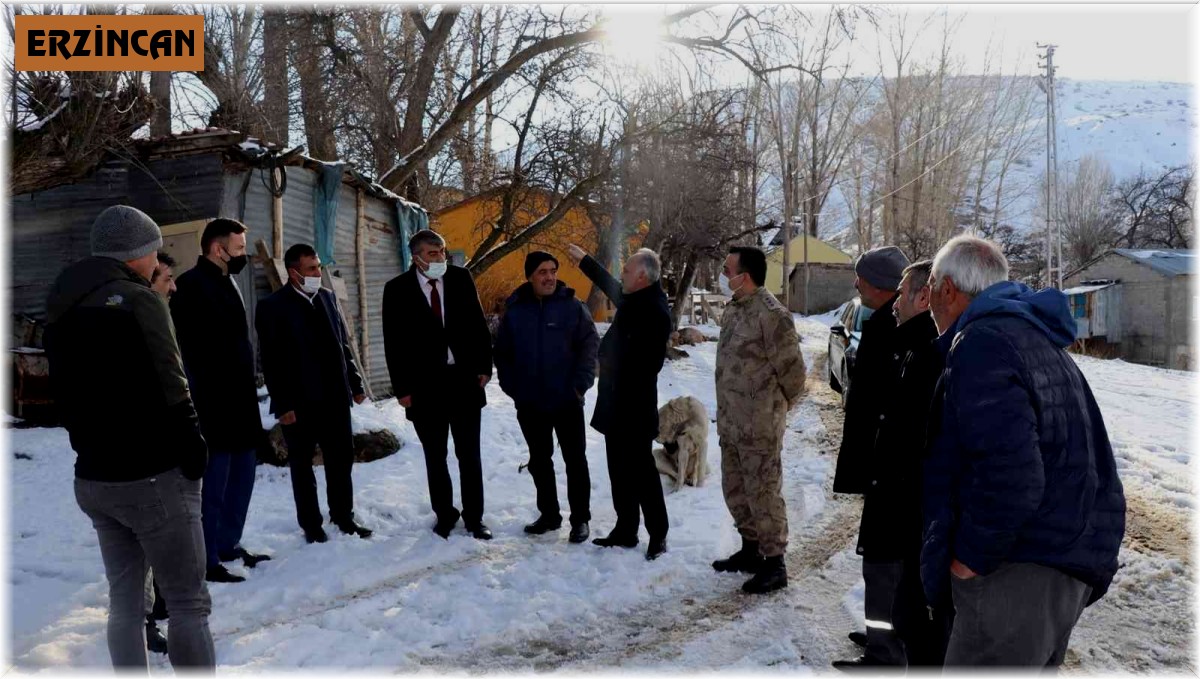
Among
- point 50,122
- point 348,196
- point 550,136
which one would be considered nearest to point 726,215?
point 550,136

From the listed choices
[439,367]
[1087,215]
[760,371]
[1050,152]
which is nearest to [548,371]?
[439,367]

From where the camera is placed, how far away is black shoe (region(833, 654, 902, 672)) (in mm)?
3650

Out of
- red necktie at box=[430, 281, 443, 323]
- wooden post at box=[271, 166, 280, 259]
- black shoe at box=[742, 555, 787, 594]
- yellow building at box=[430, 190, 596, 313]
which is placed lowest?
black shoe at box=[742, 555, 787, 594]

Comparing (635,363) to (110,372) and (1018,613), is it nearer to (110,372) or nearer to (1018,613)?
(110,372)

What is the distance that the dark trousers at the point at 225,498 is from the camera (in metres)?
4.66

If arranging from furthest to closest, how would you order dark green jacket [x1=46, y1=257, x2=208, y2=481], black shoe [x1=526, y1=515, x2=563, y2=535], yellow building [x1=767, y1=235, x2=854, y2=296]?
yellow building [x1=767, y1=235, x2=854, y2=296]
black shoe [x1=526, y1=515, x2=563, y2=535]
dark green jacket [x1=46, y1=257, x2=208, y2=481]

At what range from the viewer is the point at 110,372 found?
114 inches

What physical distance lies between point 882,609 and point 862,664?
28 centimetres

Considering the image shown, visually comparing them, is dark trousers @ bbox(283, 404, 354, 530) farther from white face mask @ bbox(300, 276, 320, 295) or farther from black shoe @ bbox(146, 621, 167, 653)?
black shoe @ bbox(146, 621, 167, 653)

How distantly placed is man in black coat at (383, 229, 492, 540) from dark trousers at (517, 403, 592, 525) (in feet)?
1.27

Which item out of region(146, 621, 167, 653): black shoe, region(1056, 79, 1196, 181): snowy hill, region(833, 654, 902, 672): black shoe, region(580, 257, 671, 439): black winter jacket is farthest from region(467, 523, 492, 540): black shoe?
region(1056, 79, 1196, 181): snowy hill

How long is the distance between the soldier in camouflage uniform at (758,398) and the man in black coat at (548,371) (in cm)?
116

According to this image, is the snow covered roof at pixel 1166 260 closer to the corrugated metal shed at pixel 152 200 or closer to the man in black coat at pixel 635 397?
the corrugated metal shed at pixel 152 200

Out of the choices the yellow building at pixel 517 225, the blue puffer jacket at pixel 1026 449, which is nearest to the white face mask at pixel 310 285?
the blue puffer jacket at pixel 1026 449
